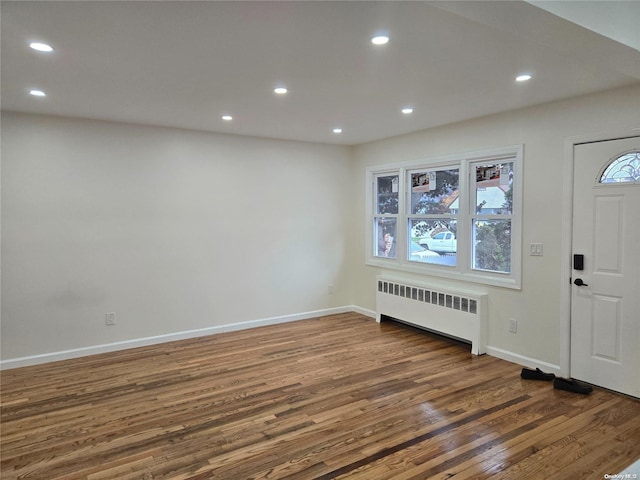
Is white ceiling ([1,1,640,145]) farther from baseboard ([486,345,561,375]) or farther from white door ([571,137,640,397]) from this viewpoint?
baseboard ([486,345,561,375])

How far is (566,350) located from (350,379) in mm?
1974

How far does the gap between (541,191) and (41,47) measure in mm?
4105

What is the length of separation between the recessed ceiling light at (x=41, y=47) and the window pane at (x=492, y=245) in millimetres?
4149

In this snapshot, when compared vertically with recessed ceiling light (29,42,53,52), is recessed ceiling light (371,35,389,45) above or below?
below

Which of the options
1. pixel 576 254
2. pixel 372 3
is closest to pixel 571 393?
pixel 576 254

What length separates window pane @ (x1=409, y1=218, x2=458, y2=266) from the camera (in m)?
4.93

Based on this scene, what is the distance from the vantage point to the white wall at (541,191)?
346 cm

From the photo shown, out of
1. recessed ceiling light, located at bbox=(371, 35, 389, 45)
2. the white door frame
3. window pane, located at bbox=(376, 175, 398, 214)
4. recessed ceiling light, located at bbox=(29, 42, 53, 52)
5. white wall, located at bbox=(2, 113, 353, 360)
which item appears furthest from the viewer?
window pane, located at bbox=(376, 175, 398, 214)

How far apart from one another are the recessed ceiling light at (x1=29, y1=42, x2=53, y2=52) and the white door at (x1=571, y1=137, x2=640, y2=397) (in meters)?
4.07

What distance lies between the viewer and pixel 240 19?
7.01 ft

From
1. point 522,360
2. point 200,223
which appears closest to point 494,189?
point 522,360

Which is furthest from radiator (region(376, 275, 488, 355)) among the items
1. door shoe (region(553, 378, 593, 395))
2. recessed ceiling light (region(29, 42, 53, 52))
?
recessed ceiling light (region(29, 42, 53, 52))

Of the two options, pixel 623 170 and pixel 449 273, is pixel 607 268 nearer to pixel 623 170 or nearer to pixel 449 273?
pixel 623 170

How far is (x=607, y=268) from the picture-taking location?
3.45 meters
